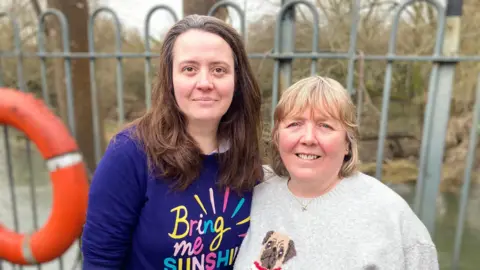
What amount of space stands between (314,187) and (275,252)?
243mm

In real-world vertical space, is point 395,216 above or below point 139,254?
above

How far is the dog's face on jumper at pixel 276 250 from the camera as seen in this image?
121cm

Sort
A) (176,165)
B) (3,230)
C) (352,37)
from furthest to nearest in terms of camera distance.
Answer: (3,230) < (352,37) < (176,165)

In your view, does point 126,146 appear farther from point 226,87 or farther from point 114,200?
point 226,87

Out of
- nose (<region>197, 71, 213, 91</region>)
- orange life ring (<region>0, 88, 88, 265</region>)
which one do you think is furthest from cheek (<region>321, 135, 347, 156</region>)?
orange life ring (<region>0, 88, 88, 265</region>)

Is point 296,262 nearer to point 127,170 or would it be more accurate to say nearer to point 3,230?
point 127,170

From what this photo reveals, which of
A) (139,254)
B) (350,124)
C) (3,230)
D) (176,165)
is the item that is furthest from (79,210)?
(350,124)

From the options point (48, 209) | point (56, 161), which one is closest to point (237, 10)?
point (56, 161)

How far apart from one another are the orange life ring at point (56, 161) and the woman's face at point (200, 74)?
115cm

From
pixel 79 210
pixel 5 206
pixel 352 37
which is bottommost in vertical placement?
pixel 5 206

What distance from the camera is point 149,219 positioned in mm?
1271

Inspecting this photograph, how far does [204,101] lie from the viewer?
1222 mm

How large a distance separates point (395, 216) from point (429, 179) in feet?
2.40

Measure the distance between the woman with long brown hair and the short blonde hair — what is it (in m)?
0.20
